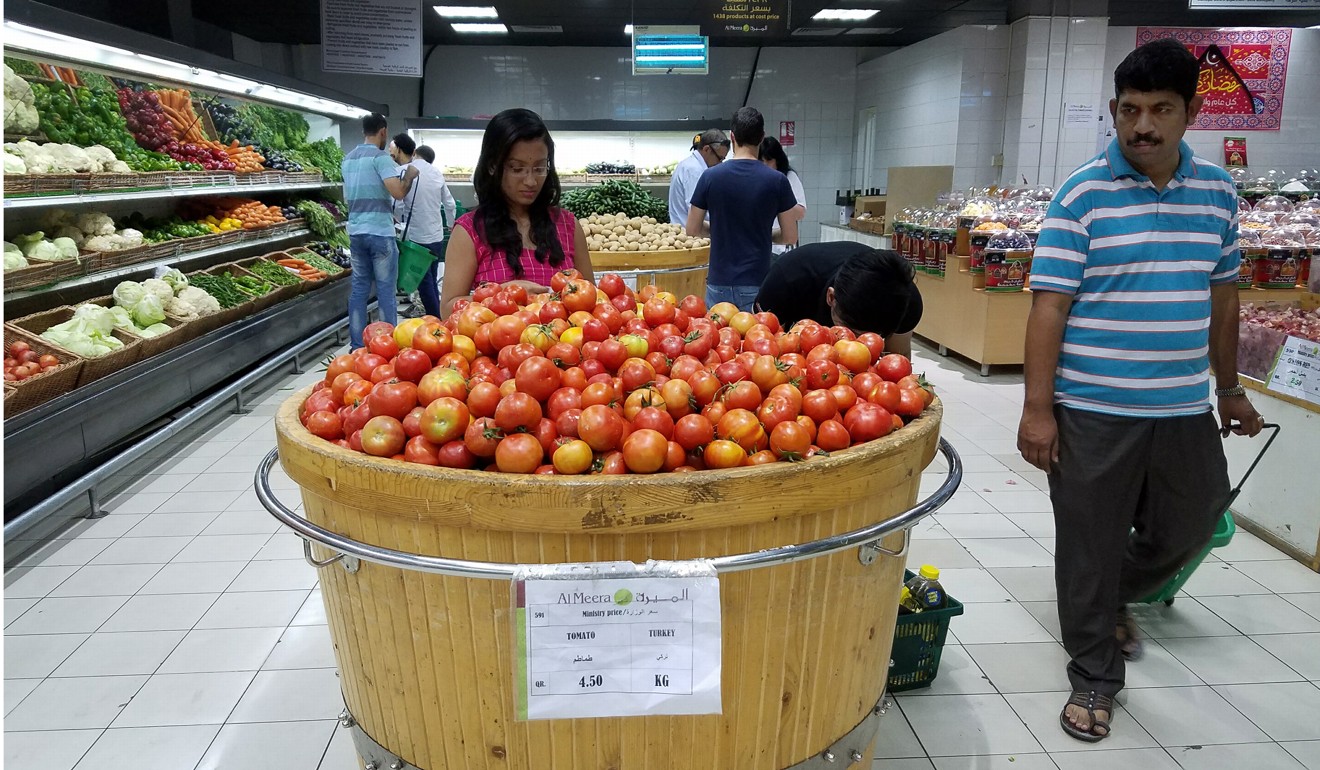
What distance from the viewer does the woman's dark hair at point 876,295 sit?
2357 mm

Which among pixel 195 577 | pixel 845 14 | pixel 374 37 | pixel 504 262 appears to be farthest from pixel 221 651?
pixel 845 14

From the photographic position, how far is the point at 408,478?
141cm

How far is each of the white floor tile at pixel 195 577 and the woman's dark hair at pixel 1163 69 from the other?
11.9ft

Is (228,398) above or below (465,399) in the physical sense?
below

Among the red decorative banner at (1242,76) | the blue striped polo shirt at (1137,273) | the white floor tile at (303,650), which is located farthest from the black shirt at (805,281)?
the red decorative banner at (1242,76)

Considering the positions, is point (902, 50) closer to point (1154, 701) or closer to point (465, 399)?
point (1154, 701)

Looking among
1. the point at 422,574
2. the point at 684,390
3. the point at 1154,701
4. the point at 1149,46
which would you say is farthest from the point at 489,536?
the point at 1154,701

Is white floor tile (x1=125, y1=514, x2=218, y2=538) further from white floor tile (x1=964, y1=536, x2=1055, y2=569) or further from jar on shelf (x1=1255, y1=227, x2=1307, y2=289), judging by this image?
jar on shelf (x1=1255, y1=227, x2=1307, y2=289)

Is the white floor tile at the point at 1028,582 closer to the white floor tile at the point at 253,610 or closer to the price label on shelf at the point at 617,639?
the price label on shelf at the point at 617,639

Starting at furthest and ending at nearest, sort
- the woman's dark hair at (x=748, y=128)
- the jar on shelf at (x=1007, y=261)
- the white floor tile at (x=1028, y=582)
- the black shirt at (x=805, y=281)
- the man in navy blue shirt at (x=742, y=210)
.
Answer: the jar on shelf at (x=1007, y=261), the woman's dark hair at (x=748, y=128), the man in navy blue shirt at (x=742, y=210), the white floor tile at (x=1028, y=582), the black shirt at (x=805, y=281)

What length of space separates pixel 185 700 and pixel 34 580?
1323mm

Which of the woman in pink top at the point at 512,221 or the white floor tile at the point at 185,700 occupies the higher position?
the woman in pink top at the point at 512,221

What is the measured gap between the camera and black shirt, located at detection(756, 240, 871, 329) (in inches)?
115

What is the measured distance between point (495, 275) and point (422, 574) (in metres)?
1.62
